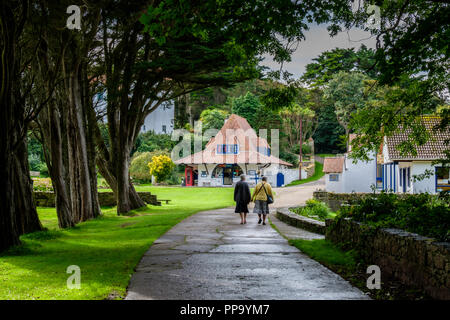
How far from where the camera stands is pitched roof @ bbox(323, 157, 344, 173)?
44.8m

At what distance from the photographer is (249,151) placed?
55.0 metres

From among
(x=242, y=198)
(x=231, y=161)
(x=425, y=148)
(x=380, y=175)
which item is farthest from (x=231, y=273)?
(x=231, y=161)

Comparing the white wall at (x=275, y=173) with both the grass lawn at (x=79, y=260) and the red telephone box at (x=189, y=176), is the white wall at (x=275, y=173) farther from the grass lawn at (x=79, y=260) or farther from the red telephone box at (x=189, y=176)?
the grass lawn at (x=79, y=260)

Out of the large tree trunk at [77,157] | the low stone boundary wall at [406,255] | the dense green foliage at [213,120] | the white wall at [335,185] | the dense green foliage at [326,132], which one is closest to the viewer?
the low stone boundary wall at [406,255]

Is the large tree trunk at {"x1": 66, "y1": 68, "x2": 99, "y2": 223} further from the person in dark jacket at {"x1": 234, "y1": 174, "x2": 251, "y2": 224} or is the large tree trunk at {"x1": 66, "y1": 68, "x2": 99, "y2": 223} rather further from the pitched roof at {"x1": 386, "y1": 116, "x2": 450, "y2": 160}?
the pitched roof at {"x1": 386, "y1": 116, "x2": 450, "y2": 160}

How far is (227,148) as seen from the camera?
A: 179ft

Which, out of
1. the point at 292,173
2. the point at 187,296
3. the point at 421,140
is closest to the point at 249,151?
the point at 292,173

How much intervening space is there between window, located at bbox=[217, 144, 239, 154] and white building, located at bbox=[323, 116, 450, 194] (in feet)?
38.2

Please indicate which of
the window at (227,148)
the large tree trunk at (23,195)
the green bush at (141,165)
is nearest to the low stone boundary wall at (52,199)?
the large tree trunk at (23,195)

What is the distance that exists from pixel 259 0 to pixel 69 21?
6.57m

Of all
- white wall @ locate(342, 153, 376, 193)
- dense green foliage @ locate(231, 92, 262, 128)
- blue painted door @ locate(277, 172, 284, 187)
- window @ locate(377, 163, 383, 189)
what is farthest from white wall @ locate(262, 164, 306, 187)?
window @ locate(377, 163, 383, 189)

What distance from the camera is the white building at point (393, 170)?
31469 mm

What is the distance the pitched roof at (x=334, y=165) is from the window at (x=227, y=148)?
1165 centimetres
